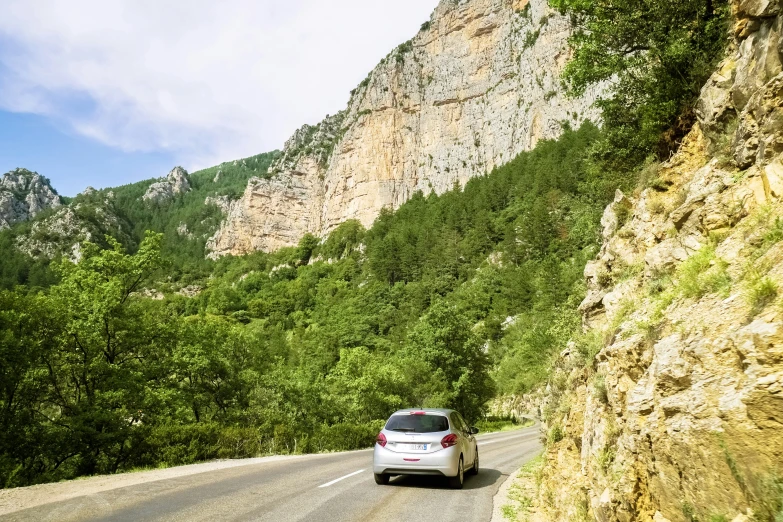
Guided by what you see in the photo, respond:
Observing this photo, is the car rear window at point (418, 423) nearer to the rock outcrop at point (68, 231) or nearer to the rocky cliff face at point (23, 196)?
the rock outcrop at point (68, 231)

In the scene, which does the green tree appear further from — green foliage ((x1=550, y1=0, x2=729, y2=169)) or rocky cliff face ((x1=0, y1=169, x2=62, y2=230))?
rocky cliff face ((x1=0, y1=169, x2=62, y2=230))

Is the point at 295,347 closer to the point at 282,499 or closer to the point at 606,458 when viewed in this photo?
the point at 282,499

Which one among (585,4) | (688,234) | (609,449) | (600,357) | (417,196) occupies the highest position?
(417,196)

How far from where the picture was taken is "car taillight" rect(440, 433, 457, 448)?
32.6ft

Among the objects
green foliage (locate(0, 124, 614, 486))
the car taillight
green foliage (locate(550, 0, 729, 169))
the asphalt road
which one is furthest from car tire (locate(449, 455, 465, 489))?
green foliage (locate(550, 0, 729, 169))

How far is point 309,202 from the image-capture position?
505 ft

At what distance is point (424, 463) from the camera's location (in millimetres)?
9836

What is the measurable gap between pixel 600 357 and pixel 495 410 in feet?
164

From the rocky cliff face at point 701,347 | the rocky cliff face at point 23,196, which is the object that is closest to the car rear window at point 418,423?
the rocky cliff face at point 701,347

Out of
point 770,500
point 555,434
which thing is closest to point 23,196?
point 555,434

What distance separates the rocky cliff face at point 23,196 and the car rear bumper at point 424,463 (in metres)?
191

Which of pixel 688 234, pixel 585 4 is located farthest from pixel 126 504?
pixel 585 4

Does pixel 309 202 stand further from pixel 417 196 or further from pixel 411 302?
pixel 411 302

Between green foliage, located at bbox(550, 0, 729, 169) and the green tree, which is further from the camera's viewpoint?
the green tree
